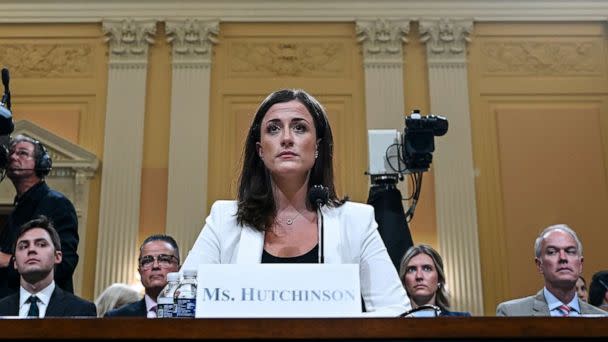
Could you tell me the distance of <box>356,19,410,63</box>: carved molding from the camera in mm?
8883

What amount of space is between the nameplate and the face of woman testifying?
58cm

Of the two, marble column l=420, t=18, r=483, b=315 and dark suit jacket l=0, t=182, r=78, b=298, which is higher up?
marble column l=420, t=18, r=483, b=315

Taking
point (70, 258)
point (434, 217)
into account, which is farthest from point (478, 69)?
Result: point (70, 258)

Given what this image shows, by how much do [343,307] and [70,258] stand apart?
2.34m

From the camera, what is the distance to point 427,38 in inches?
350

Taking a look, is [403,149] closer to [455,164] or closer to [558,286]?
[558,286]

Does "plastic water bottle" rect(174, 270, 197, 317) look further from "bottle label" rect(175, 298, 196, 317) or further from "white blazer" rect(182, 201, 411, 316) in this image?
"white blazer" rect(182, 201, 411, 316)

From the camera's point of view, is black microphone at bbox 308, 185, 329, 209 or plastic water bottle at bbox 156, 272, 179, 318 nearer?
plastic water bottle at bbox 156, 272, 179, 318

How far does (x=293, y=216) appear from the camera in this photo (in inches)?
82.4

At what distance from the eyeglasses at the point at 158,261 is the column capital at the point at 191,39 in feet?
17.1

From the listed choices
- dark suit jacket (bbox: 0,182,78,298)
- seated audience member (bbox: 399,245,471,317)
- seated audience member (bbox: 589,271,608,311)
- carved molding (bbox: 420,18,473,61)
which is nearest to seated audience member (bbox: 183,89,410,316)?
dark suit jacket (bbox: 0,182,78,298)

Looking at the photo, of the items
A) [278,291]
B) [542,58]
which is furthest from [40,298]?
[542,58]

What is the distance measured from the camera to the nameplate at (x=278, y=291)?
4.62 ft

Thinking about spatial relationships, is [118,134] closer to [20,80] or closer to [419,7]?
[20,80]
